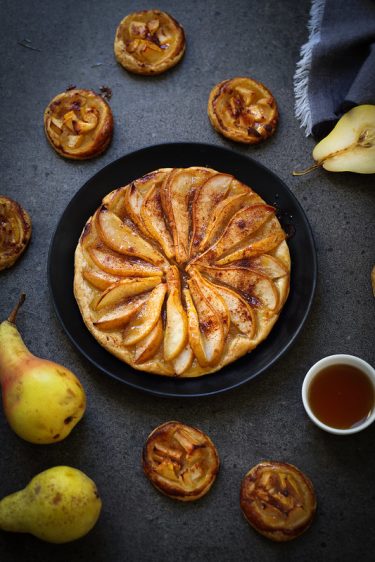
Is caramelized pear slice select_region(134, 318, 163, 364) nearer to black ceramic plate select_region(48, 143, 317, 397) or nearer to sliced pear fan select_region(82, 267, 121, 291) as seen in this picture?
black ceramic plate select_region(48, 143, 317, 397)

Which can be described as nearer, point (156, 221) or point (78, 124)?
point (156, 221)

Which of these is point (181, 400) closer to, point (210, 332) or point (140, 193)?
point (210, 332)

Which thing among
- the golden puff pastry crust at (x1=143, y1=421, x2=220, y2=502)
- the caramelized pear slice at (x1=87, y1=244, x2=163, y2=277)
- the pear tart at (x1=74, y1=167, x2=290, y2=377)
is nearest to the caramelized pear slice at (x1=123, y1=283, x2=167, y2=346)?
the pear tart at (x1=74, y1=167, x2=290, y2=377)

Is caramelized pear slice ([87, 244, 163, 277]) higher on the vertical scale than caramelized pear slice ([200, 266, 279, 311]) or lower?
higher

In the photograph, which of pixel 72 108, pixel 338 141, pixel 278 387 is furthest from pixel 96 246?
pixel 338 141

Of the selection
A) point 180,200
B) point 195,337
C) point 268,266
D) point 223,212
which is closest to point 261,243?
point 268,266

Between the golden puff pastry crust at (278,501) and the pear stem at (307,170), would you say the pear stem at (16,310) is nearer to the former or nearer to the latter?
the golden puff pastry crust at (278,501)

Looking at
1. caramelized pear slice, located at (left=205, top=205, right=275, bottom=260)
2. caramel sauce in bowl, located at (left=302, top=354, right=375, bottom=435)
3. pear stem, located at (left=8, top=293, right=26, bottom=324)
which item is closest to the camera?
caramel sauce in bowl, located at (left=302, top=354, right=375, bottom=435)
